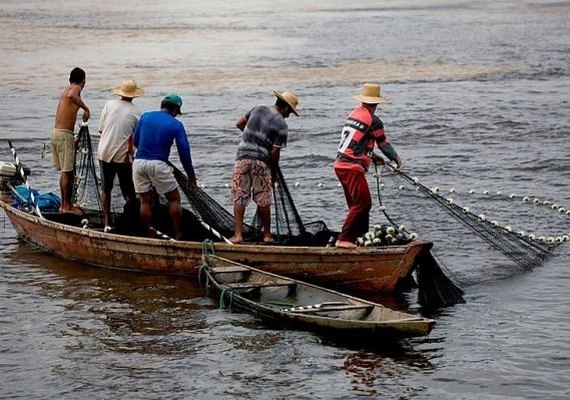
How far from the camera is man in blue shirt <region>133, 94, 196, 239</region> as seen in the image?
12055 millimetres

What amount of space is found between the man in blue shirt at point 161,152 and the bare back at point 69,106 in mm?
1437

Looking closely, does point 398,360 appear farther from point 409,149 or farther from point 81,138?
point 409,149

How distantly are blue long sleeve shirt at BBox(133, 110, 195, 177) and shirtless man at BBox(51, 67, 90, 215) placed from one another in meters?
1.58

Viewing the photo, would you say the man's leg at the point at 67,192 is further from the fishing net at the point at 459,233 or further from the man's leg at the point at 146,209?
the fishing net at the point at 459,233

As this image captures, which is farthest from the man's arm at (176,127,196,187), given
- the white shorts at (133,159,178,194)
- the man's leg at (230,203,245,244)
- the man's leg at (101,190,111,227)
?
the man's leg at (101,190,111,227)

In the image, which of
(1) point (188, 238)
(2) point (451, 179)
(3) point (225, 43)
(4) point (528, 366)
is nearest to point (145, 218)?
(1) point (188, 238)

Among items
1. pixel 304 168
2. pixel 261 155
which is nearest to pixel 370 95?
pixel 261 155

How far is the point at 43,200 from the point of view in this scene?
47.0 feet

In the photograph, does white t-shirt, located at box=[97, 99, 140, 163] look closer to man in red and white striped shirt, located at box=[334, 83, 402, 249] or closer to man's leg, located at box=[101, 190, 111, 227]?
man's leg, located at box=[101, 190, 111, 227]

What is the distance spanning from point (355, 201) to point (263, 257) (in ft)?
3.56

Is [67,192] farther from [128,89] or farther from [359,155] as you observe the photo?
[359,155]

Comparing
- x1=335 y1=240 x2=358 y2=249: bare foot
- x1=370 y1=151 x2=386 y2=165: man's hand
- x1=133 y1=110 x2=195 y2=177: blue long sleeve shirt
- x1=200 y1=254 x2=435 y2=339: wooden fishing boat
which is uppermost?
x1=133 y1=110 x2=195 y2=177: blue long sleeve shirt

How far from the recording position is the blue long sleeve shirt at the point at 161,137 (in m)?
12.0

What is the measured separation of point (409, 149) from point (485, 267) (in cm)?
790
